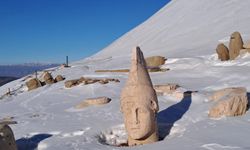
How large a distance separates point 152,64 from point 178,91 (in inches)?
502

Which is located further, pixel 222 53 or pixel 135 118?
pixel 222 53

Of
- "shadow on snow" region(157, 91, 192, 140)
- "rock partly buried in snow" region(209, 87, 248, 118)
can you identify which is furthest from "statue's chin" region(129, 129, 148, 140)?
"rock partly buried in snow" region(209, 87, 248, 118)

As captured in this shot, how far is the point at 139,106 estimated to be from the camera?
10.2 meters

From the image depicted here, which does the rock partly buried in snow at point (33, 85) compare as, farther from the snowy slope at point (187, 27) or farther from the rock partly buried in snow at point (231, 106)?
the rock partly buried in snow at point (231, 106)

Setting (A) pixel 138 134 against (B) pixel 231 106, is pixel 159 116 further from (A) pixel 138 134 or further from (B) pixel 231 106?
(A) pixel 138 134

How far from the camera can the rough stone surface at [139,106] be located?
1020 cm

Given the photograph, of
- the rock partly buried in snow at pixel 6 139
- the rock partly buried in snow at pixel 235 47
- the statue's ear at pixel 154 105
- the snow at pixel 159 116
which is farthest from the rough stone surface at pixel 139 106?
the rock partly buried in snow at pixel 235 47

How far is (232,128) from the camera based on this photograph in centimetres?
1035

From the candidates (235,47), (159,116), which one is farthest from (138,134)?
(235,47)

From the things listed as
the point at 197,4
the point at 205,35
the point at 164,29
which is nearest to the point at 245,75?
the point at 205,35

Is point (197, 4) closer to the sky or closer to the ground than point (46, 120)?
closer to the sky

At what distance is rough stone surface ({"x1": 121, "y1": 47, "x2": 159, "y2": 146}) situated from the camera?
10203mm

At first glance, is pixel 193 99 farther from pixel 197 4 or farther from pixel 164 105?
pixel 197 4

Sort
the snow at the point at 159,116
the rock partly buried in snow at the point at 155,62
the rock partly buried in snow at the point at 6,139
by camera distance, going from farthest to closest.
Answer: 1. the rock partly buried in snow at the point at 155,62
2. the snow at the point at 159,116
3. the rock partly buried in snow at the point at 6,139
